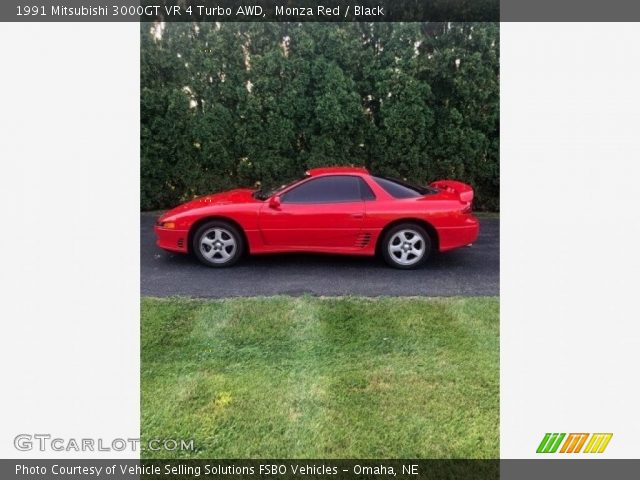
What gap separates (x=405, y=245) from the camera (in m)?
5.04

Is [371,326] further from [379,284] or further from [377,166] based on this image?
[377,166]

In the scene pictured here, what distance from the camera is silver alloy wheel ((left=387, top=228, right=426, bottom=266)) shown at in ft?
16.5

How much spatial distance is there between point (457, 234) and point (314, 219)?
150 cm

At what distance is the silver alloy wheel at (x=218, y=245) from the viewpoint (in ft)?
16.5

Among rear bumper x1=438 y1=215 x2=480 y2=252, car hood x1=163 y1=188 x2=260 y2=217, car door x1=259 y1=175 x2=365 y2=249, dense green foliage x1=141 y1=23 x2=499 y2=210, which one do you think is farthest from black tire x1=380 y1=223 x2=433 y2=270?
dense green foliage x1=141 y1=23 x2=499 y2=210

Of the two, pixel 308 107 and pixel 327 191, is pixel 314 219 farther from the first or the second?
pixel 308 107

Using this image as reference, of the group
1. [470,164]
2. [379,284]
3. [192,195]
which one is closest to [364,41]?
[470,164]

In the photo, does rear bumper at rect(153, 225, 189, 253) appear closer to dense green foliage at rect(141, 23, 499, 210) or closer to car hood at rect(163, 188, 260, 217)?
car hood at rect(163, 188, 260, 217)

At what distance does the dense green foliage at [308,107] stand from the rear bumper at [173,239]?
4.84 feet

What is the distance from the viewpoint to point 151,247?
5625 mm

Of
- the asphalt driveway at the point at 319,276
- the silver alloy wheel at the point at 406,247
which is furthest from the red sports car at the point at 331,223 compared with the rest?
the asphalt driveway at the point at 319,276

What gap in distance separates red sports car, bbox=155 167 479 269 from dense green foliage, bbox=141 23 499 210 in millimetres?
1069
